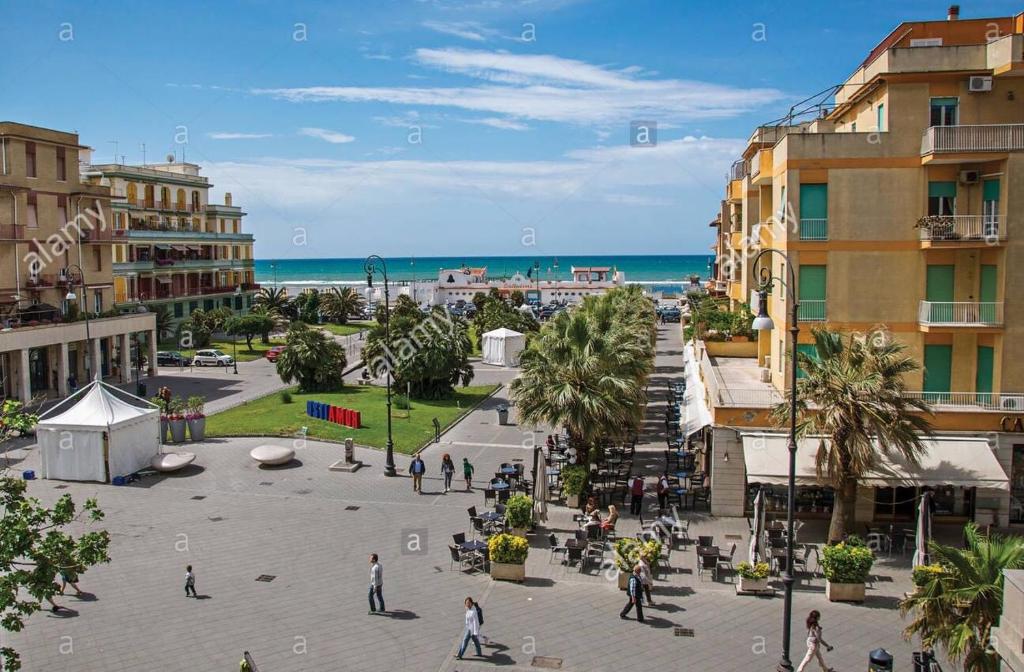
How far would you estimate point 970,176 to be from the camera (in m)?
24.3

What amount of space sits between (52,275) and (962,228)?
141 ft

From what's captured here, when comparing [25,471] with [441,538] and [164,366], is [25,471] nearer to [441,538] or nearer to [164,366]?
[441,538]

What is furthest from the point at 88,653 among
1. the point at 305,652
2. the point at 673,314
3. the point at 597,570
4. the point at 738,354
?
the point at 673,314

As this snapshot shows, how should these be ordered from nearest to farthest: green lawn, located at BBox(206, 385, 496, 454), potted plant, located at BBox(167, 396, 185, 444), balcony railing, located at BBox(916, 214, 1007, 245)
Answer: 1. balcony railing, located at BBox(916, 214, 1007, 245)
2. potted plant, located at BBox(167, 396, 185, 444)
3. green lawn, located at BBox(206, 385, 496, 454)

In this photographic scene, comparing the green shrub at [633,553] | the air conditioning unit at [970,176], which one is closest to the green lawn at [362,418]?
the green shrub at [633,553]

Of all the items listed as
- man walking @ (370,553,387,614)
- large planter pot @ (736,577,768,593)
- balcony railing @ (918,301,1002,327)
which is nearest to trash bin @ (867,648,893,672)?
large planter pot @ (736,577,768,593)

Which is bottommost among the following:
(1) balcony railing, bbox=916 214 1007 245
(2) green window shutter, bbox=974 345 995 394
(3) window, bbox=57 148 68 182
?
(2) green window shutter, bbox=974 345 995 394

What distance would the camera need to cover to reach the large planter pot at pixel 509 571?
1947cm

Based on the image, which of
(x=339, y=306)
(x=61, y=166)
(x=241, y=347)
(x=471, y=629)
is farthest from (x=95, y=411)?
(x=339, y=306)

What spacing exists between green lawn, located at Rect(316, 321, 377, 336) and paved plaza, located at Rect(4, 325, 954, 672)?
5072 centimetres

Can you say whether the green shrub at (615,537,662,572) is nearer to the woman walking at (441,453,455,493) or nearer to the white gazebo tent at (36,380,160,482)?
the woman walking at (441,453,455,493)

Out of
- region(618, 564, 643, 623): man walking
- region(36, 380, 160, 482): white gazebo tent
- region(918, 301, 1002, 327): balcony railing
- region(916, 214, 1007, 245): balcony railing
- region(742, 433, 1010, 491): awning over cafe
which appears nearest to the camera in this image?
region(618, 564, 643, 623): man walking

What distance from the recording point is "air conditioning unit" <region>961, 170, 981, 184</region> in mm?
24281

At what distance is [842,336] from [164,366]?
46.2 metres
